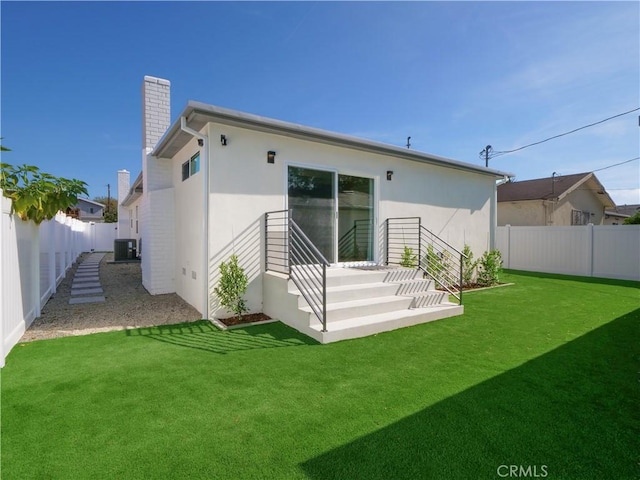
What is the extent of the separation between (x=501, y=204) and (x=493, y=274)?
10745 millimetres

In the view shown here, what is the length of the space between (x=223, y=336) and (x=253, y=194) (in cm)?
257

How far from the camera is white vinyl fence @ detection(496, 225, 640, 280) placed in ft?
33.5

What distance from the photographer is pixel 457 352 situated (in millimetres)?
4031

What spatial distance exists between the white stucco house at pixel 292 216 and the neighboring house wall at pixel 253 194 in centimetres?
2

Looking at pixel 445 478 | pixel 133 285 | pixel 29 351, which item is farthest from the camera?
pixel 133 285

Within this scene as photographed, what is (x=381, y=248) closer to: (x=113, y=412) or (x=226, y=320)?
(x=226, y=320)

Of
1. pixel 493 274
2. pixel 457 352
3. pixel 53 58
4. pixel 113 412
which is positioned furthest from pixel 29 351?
Result: pixel 493 274

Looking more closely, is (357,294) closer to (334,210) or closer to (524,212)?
(334,210)

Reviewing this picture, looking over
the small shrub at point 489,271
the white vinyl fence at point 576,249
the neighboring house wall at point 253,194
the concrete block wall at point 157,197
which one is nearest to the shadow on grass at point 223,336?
the neighboring house wall at point 253,194

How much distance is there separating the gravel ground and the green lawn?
0.51m

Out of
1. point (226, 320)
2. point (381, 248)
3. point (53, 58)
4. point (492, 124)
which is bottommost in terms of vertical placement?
point (226, 320)

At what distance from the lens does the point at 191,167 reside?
661 centimetres
